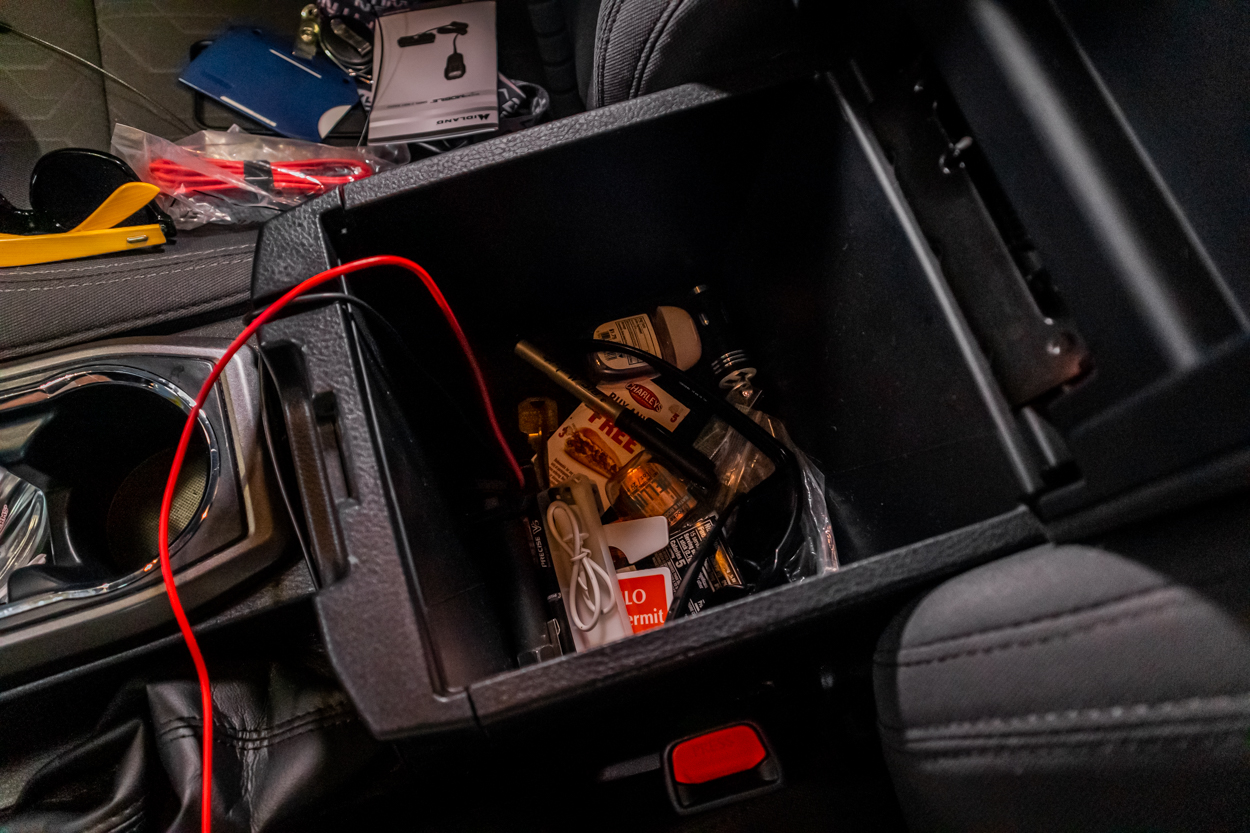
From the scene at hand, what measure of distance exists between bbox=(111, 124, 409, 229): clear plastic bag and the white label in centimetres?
37

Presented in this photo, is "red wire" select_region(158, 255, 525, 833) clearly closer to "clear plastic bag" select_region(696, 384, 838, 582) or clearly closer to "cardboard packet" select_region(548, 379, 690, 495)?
"cardboard packet" select_region(548, 379, 690, 495)

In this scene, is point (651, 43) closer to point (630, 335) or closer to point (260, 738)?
point (630, 335)

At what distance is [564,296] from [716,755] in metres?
0.49

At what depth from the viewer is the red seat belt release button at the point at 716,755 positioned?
1.93 feet

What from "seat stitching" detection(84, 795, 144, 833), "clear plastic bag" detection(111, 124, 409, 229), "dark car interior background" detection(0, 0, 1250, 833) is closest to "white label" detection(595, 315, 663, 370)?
"dark car interior background" detection(0, 0, 1250, 833)

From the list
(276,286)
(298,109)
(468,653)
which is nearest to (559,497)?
(468,653)

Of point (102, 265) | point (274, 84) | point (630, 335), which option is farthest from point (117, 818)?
point (274, 84)

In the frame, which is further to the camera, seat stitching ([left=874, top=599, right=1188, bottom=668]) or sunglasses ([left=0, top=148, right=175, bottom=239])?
sunglasses ([left=0, top=148, right=175, bottom=239])

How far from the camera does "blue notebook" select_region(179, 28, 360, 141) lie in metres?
1.01

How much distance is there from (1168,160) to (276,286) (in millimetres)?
553

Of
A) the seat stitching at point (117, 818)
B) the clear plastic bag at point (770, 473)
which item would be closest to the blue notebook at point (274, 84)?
the clear plastic bag at point (770, 473)

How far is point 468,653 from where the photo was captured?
20.0 inches

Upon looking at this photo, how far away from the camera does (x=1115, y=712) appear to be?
1.07 ft

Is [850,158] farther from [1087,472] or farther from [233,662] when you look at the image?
[233,662]
